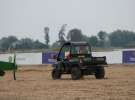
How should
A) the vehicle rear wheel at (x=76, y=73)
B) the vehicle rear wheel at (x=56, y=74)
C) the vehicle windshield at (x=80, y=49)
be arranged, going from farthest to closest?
the vehicle rear wheel at (x=56, y=74), the vehicle windshield at (x=80, y=49), the vehicle rear wheel at (x=76, y=73)

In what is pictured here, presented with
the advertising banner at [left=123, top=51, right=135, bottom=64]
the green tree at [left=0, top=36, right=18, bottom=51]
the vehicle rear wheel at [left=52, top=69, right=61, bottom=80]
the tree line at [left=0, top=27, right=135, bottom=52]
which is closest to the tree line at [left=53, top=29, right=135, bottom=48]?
the tree line at [left=0, top=27, right=135, bottom=52]

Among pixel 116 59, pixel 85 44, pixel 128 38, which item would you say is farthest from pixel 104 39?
pixel 85 44

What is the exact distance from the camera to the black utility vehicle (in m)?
31.5

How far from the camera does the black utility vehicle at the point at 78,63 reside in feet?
103

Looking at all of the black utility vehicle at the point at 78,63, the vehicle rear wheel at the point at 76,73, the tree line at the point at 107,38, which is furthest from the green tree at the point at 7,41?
the vehicle rear wheel at the point at 76,73

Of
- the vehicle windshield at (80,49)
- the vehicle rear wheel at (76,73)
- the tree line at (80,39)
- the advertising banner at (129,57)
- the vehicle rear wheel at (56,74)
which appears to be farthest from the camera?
the tree line at (80,39)

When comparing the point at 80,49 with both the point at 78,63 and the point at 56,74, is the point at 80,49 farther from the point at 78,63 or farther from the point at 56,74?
the point at 56,74

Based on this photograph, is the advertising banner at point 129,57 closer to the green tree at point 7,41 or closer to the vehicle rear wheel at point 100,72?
the vehicle rear wheel at point 100,72

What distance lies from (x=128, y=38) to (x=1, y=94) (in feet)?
300

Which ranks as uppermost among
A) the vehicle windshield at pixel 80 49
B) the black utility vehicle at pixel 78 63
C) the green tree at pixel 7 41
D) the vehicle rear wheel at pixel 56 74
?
the green tree at pixel 7 41

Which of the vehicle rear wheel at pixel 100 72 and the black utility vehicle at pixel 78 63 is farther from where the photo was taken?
the vehicle rear wheel at pixel 100 72

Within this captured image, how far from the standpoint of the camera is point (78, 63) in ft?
104

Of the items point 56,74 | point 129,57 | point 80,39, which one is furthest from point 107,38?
point 56,74

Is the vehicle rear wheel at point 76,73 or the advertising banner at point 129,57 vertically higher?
the advertising banner at point 129,57
